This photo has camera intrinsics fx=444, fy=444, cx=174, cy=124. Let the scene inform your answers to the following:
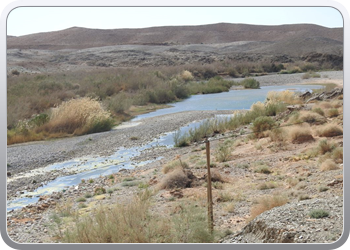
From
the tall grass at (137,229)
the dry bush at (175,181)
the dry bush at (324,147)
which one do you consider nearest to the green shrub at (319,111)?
the dry bush at (324,147)

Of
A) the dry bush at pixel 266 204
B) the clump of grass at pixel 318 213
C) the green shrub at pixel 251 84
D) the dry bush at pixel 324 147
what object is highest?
the green shrub at pixel 251 84

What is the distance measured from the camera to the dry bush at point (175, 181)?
30.7 feet

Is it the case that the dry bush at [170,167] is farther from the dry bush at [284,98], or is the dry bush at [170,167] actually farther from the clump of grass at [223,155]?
→ the dry bush at [284,98]

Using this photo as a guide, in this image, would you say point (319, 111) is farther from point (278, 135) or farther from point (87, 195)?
point (87, 195)

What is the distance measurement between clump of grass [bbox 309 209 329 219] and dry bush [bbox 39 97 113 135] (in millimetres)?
13318

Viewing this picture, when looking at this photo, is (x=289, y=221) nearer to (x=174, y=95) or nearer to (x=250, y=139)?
(x=250, y=139)

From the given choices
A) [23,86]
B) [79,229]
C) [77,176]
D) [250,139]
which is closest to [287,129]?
[250,139]

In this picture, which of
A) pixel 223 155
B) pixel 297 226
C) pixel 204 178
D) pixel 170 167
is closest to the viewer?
pixel 297 226

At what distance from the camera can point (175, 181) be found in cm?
946

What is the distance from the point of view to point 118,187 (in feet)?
31.2

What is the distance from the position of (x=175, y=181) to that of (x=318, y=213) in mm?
4485

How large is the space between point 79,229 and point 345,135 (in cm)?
315

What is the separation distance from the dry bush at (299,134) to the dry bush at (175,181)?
15.7 ft

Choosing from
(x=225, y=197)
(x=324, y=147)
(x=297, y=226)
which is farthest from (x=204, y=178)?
(x=297, y=226)
